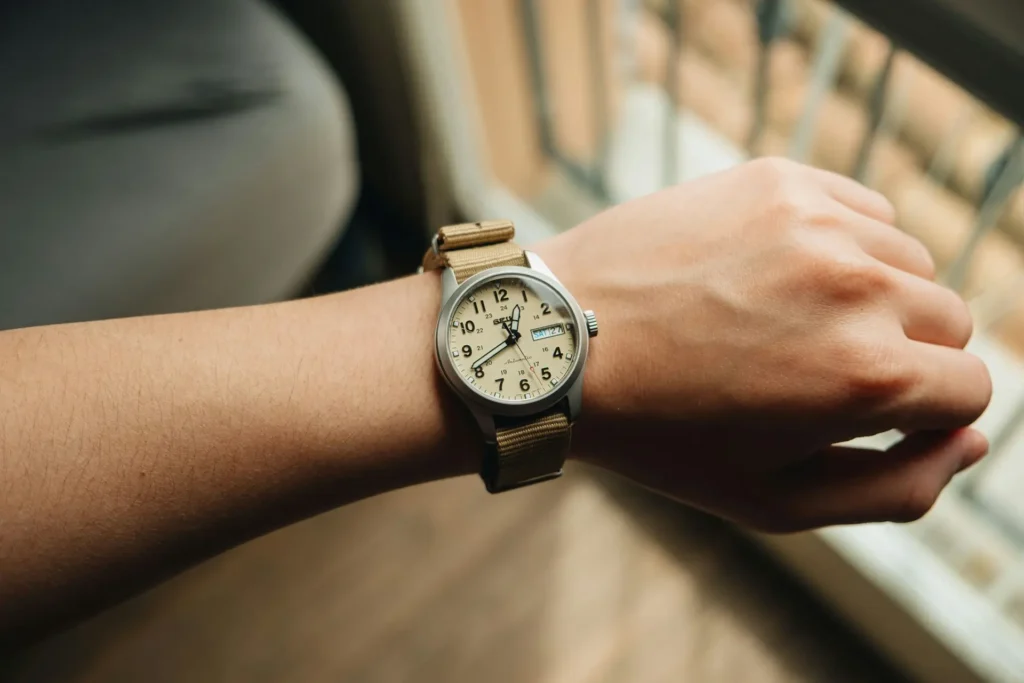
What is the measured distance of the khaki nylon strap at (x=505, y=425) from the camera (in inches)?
Result: 23.2

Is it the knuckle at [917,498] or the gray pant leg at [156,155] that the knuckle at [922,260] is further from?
the gray pant leg at [156,155]

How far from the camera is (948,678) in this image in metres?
0.94

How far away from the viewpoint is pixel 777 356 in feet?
1.86

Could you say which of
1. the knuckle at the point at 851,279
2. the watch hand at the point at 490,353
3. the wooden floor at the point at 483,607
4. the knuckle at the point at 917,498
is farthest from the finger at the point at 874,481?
the wooden floor at the point at 483,607

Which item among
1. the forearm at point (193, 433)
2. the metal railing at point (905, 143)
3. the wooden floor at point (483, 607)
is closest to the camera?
the forearm at point (193, 433)

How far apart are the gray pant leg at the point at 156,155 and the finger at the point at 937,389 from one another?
650mm

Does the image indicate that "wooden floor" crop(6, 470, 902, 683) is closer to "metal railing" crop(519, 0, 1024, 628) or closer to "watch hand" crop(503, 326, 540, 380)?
"metal railing" crop(519, 0, 1024, 628)

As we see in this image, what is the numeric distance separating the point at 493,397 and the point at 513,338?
49 mm

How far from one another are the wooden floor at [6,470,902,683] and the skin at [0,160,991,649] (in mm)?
509

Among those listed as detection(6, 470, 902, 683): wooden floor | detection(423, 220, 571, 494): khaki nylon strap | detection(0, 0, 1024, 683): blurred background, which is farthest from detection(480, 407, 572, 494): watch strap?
detection(6, 470, 902, 683): wooden floor

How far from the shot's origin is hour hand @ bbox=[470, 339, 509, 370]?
1.93ft

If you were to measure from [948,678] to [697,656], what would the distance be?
0.29m

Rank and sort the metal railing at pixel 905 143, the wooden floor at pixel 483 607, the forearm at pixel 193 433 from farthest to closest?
the wooden floor at pixel 483 607 < the metal railing at pixel 905 143 < the forearm at pixel 193 433

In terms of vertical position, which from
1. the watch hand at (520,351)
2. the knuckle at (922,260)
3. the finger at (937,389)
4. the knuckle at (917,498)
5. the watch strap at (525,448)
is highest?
the knuckle at (922,260)
